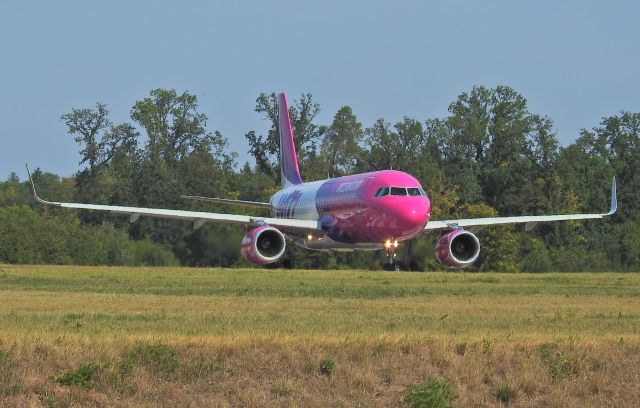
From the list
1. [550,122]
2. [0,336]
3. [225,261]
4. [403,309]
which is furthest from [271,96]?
[0,336]

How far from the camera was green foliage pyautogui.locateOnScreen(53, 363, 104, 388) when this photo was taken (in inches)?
757

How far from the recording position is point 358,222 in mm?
51406

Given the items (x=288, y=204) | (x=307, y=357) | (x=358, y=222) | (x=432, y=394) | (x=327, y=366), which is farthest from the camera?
(x=288, y=204)

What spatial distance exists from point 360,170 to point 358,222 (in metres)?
56.6

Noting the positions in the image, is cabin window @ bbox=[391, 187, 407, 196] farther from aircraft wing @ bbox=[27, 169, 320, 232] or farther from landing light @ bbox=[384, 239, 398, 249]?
aircraft wing @ bbox=[27, 169, 320, 232]

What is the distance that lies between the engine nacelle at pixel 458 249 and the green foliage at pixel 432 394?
30.0 m

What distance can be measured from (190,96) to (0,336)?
340 feet

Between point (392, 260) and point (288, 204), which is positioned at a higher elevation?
point (288, 204)

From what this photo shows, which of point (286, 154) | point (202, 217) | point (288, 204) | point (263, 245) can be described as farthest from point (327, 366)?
point (286, 154)

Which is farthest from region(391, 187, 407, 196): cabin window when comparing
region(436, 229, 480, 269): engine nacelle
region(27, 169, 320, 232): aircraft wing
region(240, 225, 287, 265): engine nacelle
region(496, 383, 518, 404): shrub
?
region(496, 383, 518, 404): shrub

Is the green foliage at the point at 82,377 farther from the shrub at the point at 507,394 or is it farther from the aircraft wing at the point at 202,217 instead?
the aircraft wing at the point at 202,217

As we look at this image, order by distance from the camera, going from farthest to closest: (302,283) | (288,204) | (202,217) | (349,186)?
(288,204), (349,186), (202,217), (302,283)

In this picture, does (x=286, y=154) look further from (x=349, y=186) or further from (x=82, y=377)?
(x=82, y=377)

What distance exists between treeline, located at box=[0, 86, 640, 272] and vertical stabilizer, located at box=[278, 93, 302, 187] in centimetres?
405
